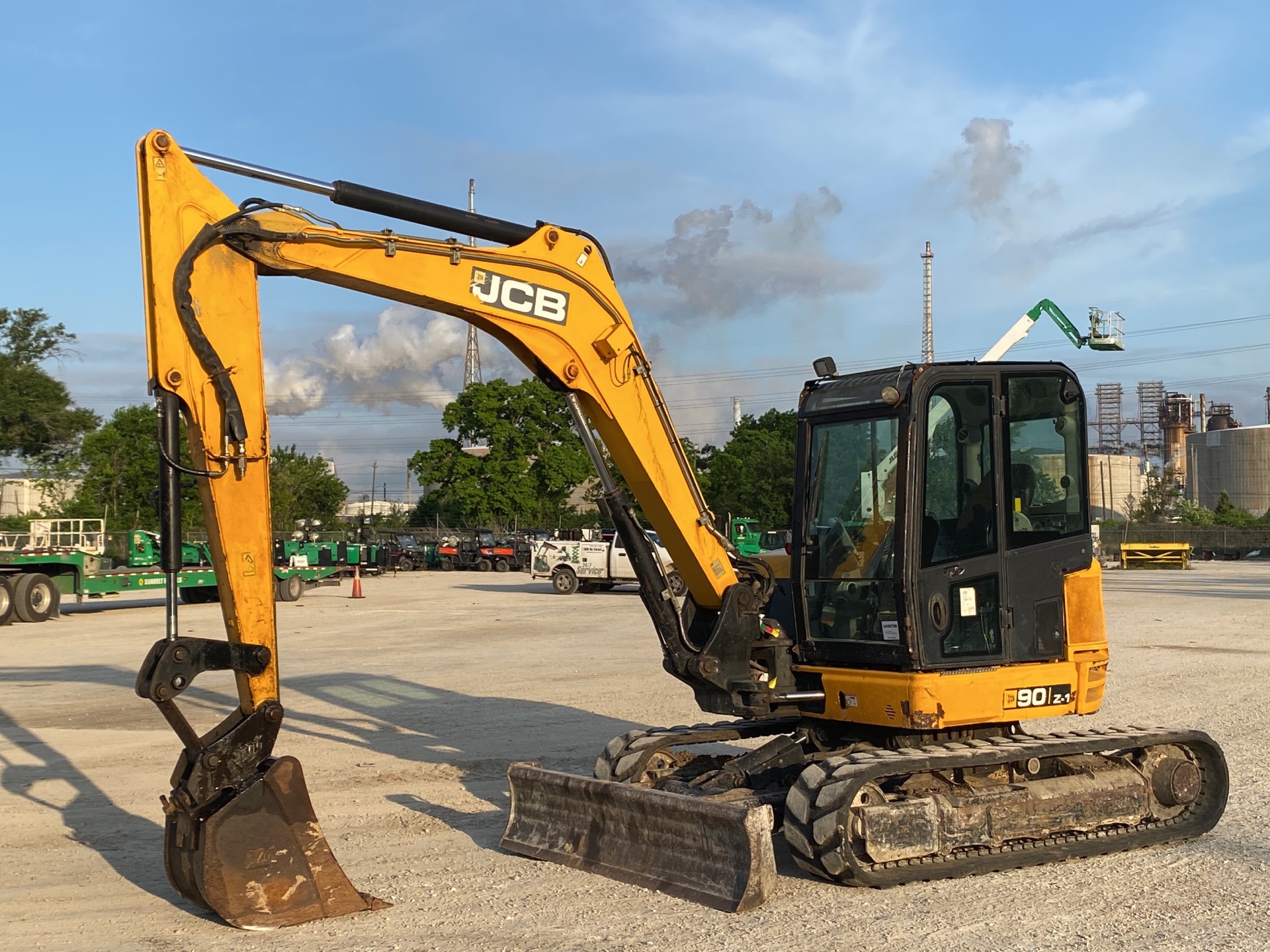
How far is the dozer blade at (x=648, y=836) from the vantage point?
6605 mm

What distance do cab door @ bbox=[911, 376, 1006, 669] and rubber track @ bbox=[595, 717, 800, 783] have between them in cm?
149

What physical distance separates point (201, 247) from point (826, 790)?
14.3 feet

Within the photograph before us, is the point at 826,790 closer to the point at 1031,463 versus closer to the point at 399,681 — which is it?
the point at 1031,463

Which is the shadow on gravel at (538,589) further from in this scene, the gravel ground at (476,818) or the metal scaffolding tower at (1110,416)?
the metal scaffolding tower at (1110,416)

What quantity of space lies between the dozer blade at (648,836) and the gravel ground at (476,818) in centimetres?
13

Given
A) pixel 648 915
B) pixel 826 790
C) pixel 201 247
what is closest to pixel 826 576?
pixel 826 790

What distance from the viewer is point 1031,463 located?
26.3ft

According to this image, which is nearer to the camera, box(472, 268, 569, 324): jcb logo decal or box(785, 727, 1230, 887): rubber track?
box(785, 727, 1230, 887): rubber track

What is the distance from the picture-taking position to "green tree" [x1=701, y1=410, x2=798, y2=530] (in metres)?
71.8

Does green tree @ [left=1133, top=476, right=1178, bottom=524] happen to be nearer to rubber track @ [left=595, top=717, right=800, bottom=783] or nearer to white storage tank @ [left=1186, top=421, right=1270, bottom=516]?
white storage tank @ [left=1186, top=421, right=1270, bottom=516]

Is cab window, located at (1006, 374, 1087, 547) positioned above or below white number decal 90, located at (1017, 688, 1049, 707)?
above

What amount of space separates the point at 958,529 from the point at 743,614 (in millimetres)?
1440

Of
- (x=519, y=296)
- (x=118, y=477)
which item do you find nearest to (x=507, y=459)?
(x=118, y=477)

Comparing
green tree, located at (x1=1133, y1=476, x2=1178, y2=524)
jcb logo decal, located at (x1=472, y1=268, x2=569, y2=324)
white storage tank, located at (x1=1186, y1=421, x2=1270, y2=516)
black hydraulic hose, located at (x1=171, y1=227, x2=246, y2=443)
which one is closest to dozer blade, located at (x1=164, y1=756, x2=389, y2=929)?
black hydraulic hose, located at (x1=171, y1=227, x2=246, y2=443)
